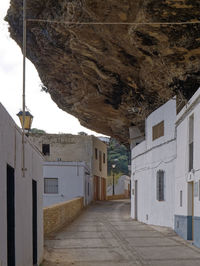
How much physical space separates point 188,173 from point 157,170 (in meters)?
5.52

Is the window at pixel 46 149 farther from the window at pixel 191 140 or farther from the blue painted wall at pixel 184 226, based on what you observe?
the window at pixel 191 140

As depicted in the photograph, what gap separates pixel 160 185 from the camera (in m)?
18.1

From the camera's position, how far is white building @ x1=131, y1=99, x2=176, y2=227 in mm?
16516

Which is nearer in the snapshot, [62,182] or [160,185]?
[160,185]

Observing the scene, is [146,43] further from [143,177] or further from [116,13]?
[143,177]

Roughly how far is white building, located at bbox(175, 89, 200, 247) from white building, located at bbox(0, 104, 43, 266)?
6.08 meters

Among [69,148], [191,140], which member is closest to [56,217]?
[191,140]

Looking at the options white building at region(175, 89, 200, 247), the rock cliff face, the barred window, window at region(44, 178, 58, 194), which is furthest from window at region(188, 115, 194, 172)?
→ window at region(44, 178, 58, 194)

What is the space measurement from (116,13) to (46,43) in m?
7.29

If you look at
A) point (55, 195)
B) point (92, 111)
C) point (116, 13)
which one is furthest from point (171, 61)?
point (55, 195)

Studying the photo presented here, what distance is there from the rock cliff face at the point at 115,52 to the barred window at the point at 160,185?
163 inches

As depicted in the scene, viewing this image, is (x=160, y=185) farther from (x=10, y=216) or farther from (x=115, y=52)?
(x=10, y=216)

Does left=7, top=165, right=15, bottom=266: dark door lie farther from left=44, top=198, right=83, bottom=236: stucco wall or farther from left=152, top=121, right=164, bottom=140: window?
left=152, top=121, right=164, bottom=140: window

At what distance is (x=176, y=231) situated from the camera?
1499 centimetres
